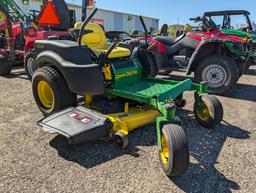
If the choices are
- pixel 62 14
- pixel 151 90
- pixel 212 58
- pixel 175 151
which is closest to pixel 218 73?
pixel 212 58

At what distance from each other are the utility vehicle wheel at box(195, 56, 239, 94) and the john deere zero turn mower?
1.69m

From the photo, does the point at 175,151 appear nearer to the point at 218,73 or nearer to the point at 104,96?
the point at 104,96

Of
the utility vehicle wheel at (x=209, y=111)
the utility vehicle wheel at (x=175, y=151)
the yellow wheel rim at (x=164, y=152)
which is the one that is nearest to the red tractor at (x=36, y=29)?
the utility vehicle wheel at (x=209, y=111)

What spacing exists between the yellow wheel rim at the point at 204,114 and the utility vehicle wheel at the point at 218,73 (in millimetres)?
2025

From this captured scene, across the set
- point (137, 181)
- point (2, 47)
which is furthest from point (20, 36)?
point (137, 181)

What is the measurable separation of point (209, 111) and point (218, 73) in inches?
93.6

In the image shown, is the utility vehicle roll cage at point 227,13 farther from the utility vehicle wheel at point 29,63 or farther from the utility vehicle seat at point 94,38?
the utility vehicle wheel at point 29,63

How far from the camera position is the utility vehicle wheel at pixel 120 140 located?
9.82ft

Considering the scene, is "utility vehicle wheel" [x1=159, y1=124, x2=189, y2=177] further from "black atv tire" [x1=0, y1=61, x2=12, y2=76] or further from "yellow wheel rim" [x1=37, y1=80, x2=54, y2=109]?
"black atv tire" [x1=0, y1=61, x2=12, y2=76]

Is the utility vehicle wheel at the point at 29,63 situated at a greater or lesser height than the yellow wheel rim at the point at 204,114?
greater

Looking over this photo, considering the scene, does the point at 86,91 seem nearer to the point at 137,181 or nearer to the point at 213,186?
the point at 137,181

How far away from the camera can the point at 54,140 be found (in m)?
3.31

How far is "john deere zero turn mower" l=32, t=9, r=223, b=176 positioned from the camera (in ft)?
9.68

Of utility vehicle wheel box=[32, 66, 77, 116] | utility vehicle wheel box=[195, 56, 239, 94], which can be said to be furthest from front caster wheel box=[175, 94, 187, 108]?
utility vehicle wheel box=[32, 66, 77, 116]
